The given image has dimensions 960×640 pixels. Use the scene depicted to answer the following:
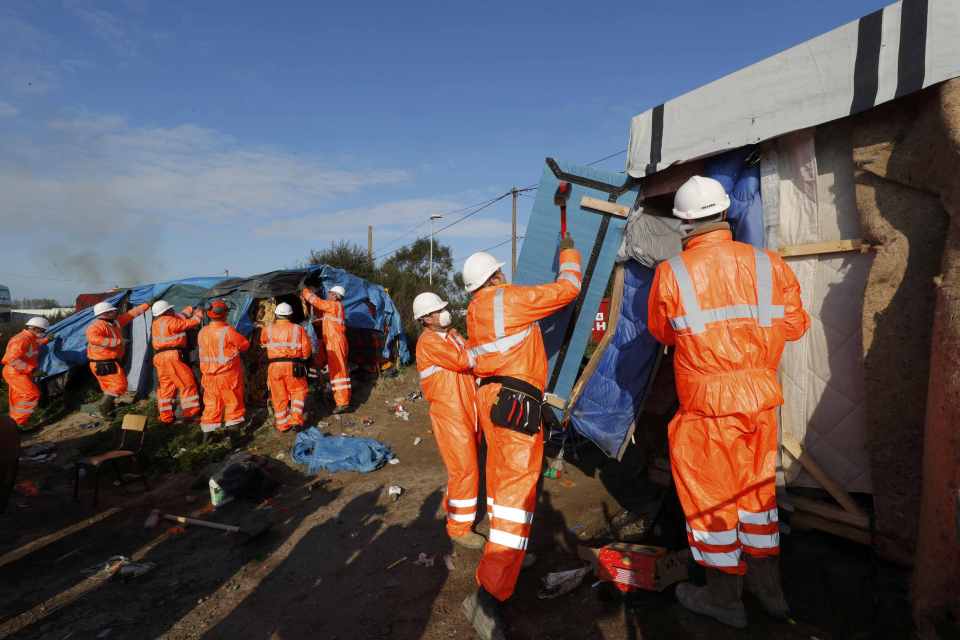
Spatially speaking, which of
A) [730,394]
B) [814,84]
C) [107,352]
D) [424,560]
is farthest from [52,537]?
[814,84]

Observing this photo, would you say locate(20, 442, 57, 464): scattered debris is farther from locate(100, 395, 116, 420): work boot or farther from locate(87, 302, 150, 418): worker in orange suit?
locate(87, 302, 150, 418): worker in orange suit

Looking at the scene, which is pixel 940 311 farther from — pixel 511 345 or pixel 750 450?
pixel 511 345

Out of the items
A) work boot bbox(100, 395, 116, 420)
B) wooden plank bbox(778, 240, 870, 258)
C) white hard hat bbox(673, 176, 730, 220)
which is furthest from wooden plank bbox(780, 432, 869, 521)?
work boot bbox(100, 395, 116, 420)

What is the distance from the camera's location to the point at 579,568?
3.01m

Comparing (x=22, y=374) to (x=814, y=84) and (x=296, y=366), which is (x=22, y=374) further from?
(x=814, y=84)

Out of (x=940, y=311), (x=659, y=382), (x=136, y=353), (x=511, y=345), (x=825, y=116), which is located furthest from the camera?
(x=136, y=353)

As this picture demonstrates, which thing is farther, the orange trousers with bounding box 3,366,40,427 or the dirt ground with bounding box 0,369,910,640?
the orange trousers with bounding box 3,366,40,427

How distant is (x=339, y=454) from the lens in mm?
5535

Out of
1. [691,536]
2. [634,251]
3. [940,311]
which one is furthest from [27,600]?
[940,311]

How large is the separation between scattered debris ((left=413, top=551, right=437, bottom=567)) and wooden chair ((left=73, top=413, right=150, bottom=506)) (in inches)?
144

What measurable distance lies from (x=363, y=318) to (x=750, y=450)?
8064 mm

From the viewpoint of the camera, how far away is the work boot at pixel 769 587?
7.91 ft

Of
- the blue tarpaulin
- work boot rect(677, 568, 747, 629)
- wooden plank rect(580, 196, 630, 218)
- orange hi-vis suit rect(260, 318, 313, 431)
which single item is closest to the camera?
work boot rect(677, 568, 747, 629)

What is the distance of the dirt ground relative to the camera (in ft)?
8.38
